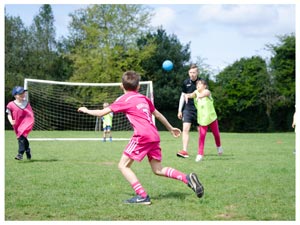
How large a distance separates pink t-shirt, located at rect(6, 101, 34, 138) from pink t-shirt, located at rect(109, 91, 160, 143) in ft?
16.3

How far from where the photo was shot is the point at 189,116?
1116 centimetres

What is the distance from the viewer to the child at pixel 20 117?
1022 centimetres

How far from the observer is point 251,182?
719 cm

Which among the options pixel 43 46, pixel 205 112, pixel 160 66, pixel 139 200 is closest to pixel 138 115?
pixel 139 200

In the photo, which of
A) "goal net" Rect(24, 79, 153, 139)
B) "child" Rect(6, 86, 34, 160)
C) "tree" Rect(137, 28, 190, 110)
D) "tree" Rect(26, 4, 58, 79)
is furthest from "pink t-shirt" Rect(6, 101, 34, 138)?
"tree" Rect(26, 4, 58, 79)

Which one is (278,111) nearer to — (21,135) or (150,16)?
(150,16)

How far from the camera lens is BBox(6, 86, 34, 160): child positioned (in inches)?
402

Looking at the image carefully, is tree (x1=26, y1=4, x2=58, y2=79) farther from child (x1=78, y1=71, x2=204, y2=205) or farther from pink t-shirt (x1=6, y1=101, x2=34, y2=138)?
child (x1=78, y1=71, x2=204, y2=205)

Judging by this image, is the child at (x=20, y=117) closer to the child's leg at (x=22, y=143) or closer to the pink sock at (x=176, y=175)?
the child's leg at (x=22, y=143)

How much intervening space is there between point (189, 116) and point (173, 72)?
30.3 metres

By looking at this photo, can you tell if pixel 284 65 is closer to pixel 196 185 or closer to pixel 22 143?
pixel 22 143

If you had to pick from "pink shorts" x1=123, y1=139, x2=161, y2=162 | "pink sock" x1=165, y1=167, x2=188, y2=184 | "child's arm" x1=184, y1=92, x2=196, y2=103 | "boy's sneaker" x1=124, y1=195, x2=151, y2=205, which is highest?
"child's arm" x1=184, y1=92, x2=196, y2=103

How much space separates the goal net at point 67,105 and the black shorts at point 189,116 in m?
17.1
